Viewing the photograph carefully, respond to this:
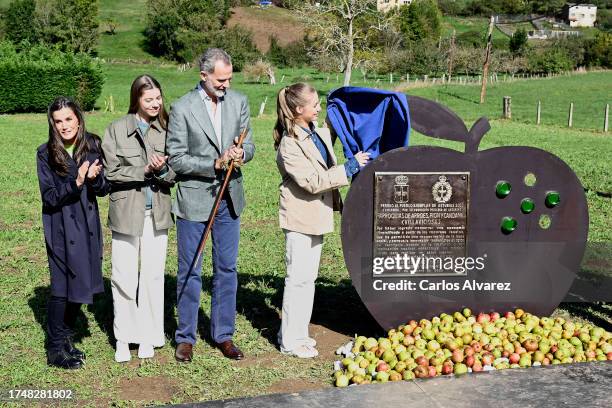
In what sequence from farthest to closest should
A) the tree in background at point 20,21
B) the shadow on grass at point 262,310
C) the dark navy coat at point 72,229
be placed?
the tree in background at point 20,21
the shadow on grass at point 262,310
the dark navy coat at point 72,229

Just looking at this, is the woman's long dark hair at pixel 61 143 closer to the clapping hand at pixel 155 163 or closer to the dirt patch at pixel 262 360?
the clapping hand at pixel 155 163

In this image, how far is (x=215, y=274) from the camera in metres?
5.83

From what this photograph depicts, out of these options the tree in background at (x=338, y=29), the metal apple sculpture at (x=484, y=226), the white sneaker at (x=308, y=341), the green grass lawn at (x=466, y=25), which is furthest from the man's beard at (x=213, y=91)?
the green grass lawn at (x=466, y=25)

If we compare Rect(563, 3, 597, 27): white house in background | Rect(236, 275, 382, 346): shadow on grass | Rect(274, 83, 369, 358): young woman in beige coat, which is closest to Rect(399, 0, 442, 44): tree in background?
Rect(563, 3, 597, 27): white house in background

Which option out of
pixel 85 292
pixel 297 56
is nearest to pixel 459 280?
pixel 85 292

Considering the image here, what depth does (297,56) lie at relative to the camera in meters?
81.3

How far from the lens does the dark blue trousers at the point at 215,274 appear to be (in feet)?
18.5

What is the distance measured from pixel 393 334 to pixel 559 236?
1.57m

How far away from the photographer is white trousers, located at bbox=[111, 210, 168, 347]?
562cm

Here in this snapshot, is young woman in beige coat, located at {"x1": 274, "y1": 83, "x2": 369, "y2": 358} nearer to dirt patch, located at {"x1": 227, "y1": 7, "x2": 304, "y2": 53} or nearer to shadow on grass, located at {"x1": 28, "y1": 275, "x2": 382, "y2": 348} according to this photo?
shadow on grass, located at {"x1": 28, "y1": 275, "x2": 382, "y2": 348}

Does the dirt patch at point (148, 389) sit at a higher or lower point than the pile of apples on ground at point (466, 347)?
lower

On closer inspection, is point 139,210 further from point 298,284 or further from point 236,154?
point 298,284

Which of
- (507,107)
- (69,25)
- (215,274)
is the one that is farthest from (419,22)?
(215,274)

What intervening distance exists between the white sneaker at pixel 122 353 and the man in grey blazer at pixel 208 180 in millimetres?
362
